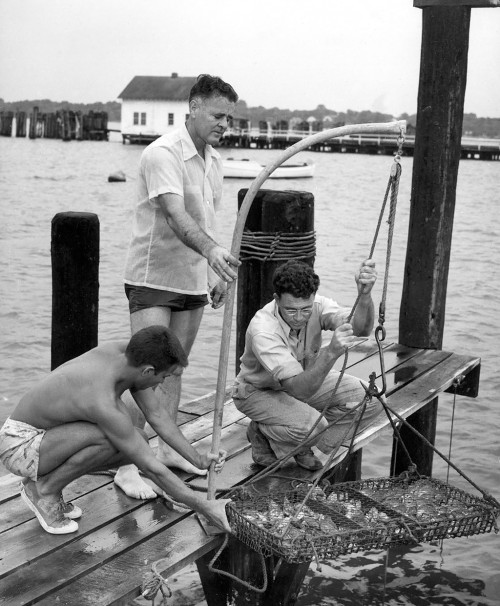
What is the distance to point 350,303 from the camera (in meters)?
15.1

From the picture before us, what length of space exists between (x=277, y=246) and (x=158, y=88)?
68375mm

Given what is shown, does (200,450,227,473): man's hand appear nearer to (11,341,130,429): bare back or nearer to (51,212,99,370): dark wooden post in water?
(11,341,130,429): bare back

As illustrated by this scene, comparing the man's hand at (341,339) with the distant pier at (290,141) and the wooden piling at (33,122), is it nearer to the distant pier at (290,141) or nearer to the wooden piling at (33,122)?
the distant pier at (290,141)

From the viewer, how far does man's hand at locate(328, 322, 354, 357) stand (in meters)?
4.26

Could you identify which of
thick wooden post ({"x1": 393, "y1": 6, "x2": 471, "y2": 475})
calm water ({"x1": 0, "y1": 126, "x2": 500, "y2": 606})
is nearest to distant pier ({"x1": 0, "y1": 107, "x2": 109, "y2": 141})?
calm water ({"x1": 0, "y1": 126, "x2": 500, "y2": 606})

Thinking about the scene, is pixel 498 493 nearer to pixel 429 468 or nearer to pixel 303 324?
pixel 429 468

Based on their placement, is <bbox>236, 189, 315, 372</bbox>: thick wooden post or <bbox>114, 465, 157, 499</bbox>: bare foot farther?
<bbox>236, 189, 315, 372</bbox>: thick wooden post

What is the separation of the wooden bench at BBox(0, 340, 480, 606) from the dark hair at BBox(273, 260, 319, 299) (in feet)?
3.05

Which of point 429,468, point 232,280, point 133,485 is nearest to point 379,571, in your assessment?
point 429,468

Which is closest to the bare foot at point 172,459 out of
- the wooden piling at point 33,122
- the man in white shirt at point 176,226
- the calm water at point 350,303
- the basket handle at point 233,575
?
the man in white shirt at point 176,226

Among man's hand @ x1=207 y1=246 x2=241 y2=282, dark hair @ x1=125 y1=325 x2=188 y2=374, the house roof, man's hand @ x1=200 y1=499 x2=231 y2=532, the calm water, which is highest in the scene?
the house roof

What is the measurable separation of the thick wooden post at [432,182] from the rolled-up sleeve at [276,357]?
7.67ft

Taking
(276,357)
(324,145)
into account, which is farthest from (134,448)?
(324,145)

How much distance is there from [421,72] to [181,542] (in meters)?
4.08
